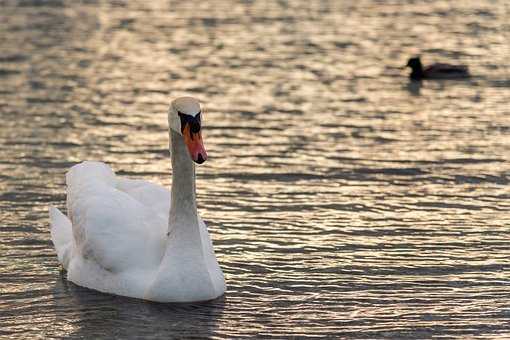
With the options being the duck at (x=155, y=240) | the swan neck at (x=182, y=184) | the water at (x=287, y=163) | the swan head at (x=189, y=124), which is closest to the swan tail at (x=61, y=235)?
the water at (x=287, y=163)

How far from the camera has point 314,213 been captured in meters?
15.1

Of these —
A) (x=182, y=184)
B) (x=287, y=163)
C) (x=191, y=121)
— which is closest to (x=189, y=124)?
(x=191, y=121)

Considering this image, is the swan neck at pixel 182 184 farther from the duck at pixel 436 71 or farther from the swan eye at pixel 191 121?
the duck at pixel 436 71

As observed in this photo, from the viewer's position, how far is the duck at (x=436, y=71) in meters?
26.6

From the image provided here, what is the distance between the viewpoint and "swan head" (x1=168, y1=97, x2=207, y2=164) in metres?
11.3

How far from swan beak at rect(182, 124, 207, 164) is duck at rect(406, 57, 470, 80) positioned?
15.8 metres

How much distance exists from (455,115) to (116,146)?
20.1 ft

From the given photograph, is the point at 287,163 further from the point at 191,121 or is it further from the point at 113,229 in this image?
the point at 191,121

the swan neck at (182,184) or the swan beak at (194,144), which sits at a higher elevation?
the swan beak at (194,144)

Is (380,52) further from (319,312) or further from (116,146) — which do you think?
(319,312)

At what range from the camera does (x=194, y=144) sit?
11383mm

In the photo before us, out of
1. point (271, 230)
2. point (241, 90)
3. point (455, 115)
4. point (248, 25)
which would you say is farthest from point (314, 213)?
point (248, 25)

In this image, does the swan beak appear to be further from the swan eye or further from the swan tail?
the swan tail

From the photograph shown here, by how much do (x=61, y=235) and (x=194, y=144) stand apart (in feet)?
8.18
